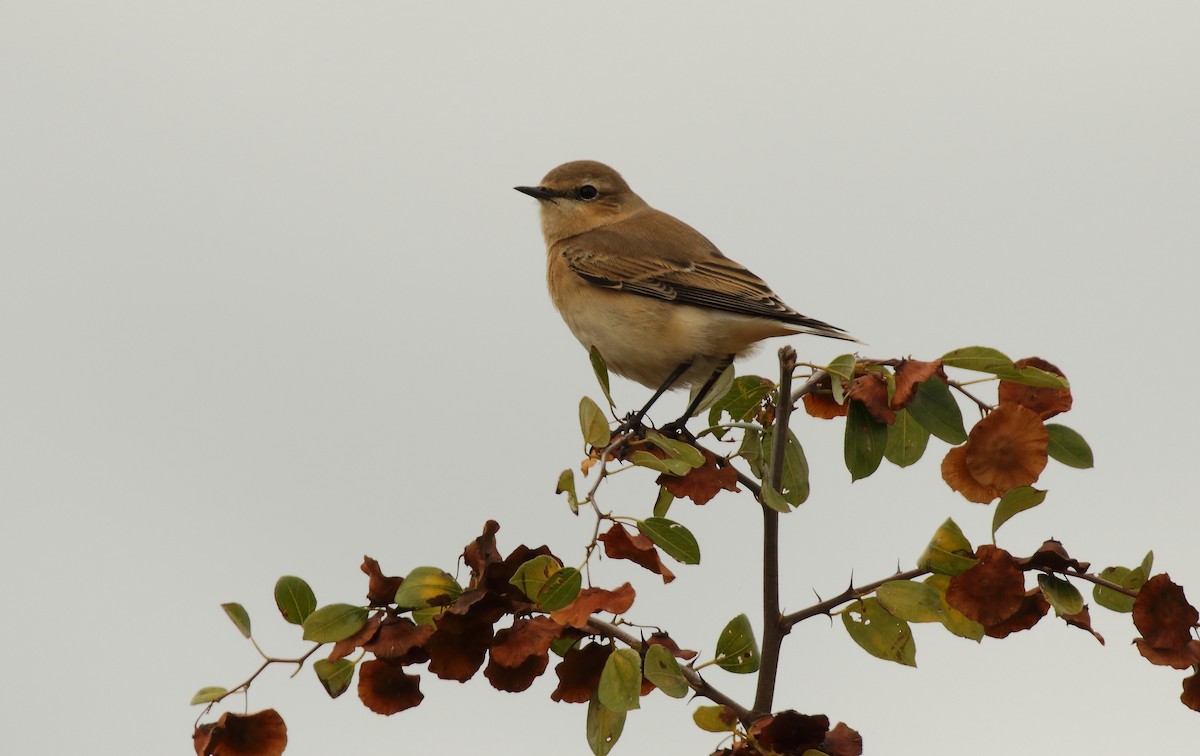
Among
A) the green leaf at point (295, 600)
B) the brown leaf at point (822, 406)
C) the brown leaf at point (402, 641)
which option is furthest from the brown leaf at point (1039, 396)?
the green leaf at point (295, 600)

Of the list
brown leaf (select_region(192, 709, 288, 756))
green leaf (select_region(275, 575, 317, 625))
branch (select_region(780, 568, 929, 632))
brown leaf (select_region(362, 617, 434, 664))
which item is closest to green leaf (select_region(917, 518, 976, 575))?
branch (select_region(780, 568, 929, 632))

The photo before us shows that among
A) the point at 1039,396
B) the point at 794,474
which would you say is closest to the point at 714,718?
the point at 794,474

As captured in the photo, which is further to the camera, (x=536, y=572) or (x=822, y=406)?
(x=822, y=406)

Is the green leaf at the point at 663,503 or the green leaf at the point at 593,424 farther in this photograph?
the green leaf at the point at 663,503

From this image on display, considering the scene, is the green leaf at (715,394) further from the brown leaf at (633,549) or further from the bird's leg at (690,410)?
the brown leaf at (633,549)

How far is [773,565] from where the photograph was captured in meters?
4.29

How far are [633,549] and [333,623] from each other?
36.6 inches

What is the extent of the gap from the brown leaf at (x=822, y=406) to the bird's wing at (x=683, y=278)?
2005mm

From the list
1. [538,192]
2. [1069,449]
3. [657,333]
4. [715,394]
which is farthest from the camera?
[538,192]

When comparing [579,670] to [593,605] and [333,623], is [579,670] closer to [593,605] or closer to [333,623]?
[593,605]

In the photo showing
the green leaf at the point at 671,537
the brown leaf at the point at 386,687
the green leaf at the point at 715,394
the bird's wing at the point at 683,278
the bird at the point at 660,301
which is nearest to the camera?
the brown leaf at the point at 386,687

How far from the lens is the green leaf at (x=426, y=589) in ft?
13.1

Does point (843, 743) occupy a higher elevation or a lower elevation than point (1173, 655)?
lower

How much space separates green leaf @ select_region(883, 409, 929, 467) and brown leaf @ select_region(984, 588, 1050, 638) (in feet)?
2.39
